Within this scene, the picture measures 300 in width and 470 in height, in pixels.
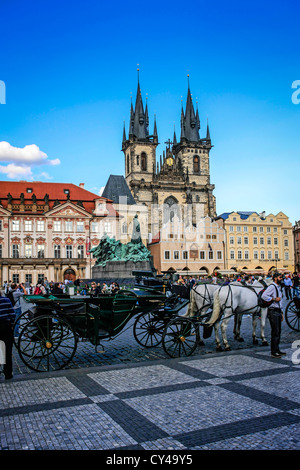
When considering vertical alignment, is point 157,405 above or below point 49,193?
below

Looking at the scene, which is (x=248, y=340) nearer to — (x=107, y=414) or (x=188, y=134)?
(x=107, y=414)

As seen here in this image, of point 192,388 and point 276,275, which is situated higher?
point 276,275

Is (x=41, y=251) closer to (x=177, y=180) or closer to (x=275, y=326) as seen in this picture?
(x=177, y=180)

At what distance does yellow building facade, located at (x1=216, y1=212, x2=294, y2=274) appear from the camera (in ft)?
236

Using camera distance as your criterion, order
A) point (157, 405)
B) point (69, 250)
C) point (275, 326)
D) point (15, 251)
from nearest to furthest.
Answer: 1. point (157, 405)
2. point (275, 326)
3. point (15, 251)
4. point (69, 250)

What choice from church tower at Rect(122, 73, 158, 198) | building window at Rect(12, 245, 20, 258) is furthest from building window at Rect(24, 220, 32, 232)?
church tower at Rect(122, 73, 158, 198)

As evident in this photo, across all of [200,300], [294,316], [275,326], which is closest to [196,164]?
[294,316]

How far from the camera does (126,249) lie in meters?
33.2

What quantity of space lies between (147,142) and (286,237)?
34.2 metres

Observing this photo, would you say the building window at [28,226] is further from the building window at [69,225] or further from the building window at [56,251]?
the building window at [69,225]

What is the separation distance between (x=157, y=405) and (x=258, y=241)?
232 ft

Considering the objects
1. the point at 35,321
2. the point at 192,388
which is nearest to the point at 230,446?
the point at 192,388

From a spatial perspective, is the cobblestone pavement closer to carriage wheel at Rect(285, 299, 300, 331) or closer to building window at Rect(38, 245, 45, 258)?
carriage wheel at Rect(285, 299, 300, 331)

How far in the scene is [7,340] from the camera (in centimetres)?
717
